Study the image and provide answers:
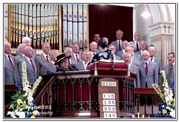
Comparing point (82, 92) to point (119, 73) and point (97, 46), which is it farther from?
point (97, 46)

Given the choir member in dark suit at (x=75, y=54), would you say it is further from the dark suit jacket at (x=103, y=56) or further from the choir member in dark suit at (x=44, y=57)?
the dark suit jacket at (x=103, y=56)

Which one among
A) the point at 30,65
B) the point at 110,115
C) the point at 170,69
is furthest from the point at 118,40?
the point at 110,115

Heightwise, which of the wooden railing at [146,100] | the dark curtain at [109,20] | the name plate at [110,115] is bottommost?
the name plate at [110,115]

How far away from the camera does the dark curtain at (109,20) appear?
1551 centimetres

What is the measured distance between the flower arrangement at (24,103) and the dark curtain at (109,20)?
3568 mm

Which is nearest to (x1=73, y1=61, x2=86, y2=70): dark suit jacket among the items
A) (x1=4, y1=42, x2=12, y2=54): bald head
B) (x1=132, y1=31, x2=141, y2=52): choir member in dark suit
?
(x1=4, y1=42, x2=12, y2=54): bald head

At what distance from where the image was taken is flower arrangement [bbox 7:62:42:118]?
11781mm

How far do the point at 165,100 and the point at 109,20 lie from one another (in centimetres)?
366

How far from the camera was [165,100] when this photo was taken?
12500 millimetres

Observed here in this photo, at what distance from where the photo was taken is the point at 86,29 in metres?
15.3

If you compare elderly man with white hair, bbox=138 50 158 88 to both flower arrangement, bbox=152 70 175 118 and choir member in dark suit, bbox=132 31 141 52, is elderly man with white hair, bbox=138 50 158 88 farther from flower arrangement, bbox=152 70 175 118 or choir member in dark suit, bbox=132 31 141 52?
flower arrangement, bbox=152 70 175 118

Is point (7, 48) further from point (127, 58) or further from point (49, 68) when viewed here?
point (127, 58)

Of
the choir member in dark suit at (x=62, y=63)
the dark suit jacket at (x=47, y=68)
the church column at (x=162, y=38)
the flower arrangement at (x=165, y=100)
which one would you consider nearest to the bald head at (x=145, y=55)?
the church column at (x=162, y=38)

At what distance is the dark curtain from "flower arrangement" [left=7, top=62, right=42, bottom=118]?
11.7ft
